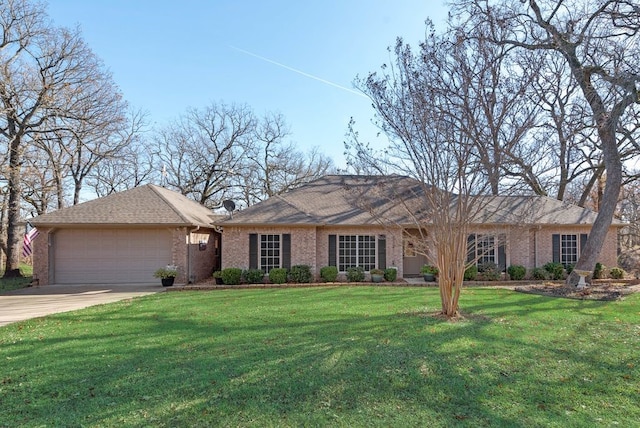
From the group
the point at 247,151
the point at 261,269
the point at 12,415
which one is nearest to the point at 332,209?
the point at 261,269

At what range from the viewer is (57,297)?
11891 mm

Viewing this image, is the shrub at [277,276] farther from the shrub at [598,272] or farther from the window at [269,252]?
the shrub at [598,272]

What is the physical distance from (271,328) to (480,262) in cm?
1198

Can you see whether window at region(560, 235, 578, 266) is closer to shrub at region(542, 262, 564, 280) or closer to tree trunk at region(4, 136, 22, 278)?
shrub at region(542, 262, 564, 280)

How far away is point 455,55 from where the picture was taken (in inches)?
287

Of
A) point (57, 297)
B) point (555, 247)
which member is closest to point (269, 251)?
point (57, 297)

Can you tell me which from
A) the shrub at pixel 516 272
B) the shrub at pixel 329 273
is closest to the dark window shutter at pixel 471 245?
the shrub at pixel 516 272

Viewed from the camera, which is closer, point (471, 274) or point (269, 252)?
point (471, 274)

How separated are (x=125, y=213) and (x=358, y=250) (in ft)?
32.4

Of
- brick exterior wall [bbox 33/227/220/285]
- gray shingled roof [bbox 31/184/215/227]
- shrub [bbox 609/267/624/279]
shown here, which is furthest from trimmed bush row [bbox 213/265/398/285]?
shrub [bbox 609/267/624/279]

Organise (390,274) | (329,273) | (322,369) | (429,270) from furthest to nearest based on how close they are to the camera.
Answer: (429,270) → (390,274) → (329,273) → (322,369)

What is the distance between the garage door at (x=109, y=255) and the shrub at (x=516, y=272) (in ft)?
47.4

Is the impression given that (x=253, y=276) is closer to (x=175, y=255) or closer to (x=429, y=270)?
(x=175, y=255)

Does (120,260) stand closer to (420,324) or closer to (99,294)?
(99,294)
